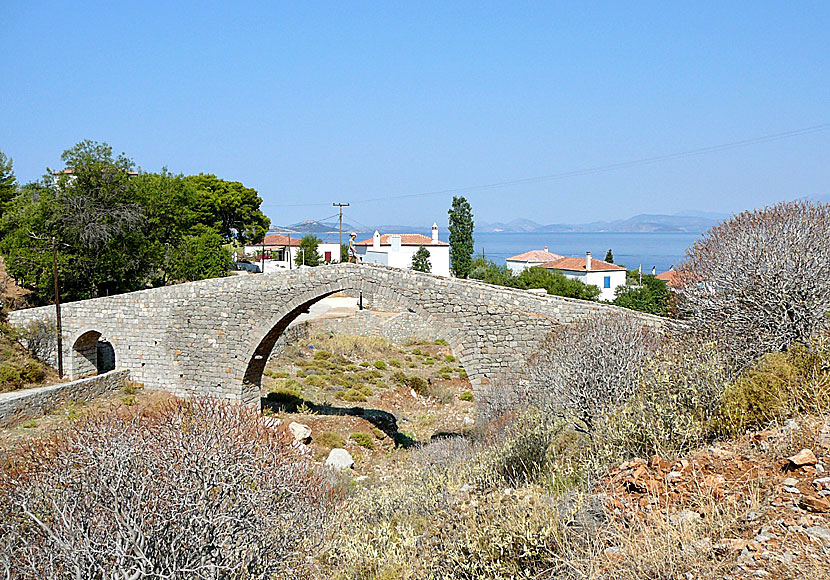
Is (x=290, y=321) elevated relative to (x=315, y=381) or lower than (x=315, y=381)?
elevated

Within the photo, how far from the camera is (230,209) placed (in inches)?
1866

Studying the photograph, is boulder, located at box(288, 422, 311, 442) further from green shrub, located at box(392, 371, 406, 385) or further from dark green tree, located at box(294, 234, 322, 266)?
dark green tree, located at box(294, 234, 322, 266)

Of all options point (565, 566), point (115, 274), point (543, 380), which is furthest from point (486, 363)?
point (115, 274)

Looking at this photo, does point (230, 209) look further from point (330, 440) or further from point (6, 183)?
point (330, 440)

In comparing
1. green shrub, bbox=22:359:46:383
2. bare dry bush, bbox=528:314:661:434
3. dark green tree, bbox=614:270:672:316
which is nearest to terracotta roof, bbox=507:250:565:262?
dark green tree, bbox=614:270:672:316

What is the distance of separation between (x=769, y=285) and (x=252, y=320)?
519 inches

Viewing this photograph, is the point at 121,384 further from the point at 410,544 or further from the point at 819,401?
the point at 819,401

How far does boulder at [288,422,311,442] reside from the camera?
16562 millimetres

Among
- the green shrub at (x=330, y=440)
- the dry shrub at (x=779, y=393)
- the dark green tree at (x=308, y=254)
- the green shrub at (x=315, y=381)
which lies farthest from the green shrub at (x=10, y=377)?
the dark green tree at (x=308, y=254)

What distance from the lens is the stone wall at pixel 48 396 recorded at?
51.2ft

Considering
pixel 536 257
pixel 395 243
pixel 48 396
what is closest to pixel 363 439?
pixel 48 396

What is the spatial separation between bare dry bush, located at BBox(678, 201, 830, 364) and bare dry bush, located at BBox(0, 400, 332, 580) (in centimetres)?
653

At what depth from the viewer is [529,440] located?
8625 mm

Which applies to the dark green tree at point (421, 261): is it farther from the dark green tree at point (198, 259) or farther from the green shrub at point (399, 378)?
the green shrub at point (399, 378)
